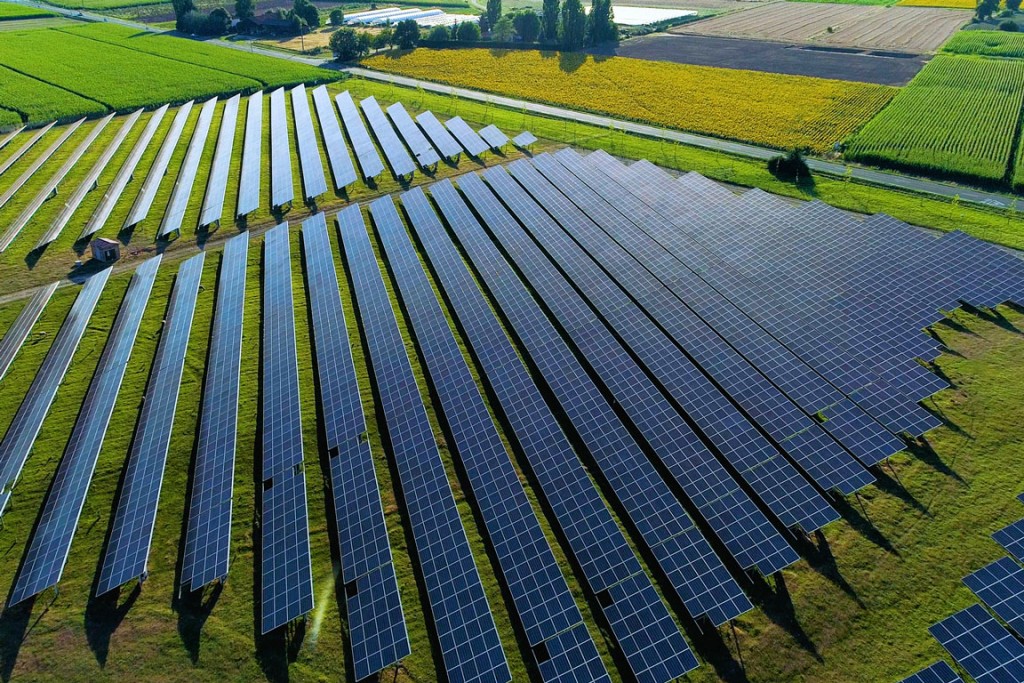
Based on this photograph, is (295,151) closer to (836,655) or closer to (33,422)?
(33,422)

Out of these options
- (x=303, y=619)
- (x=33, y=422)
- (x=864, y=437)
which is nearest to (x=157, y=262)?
(x=33, y=422)

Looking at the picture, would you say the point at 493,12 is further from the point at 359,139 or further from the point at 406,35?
the point at 359,139

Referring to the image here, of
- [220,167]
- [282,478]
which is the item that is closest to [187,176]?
[220,167]

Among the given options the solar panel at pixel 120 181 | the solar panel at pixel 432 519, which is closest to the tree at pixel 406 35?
the solar panel at pixel 120 181

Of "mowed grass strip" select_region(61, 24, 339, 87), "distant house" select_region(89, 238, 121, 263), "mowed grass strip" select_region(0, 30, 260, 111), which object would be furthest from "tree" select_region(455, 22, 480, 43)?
"distant house" select_region(89, 238, 121, 263)

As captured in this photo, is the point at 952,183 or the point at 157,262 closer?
the point at 157,262

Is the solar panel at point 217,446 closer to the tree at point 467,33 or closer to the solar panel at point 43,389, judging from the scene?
the solar panel at point 43,389
